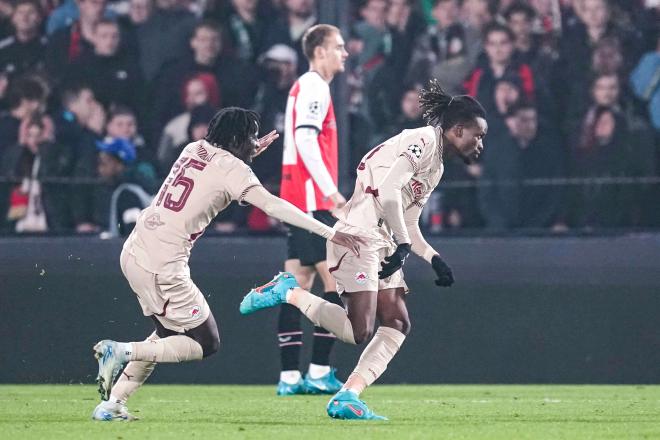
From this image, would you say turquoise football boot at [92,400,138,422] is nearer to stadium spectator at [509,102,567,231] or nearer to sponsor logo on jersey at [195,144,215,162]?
sponsor logo on jersey at [195,144,215,162]

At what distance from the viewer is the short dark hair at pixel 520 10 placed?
35.2ft

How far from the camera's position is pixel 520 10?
1075 cm

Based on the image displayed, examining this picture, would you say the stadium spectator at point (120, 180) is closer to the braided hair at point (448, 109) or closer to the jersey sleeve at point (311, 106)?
the jersey sleeve at point (311, 106)

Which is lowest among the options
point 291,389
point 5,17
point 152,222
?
point 291,389

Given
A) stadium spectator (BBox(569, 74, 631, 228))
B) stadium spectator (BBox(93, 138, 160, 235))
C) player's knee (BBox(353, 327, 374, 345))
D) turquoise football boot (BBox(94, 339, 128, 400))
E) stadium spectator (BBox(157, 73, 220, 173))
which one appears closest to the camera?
turquoise football boot (BBox(94, 339, 128, 400))

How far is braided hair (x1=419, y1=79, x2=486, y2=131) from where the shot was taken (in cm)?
709

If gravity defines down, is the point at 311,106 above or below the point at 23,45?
below

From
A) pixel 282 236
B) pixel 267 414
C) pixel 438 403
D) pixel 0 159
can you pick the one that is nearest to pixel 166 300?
pixel 267 414

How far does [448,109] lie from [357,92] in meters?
3.36

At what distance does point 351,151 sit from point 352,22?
119 centimetres

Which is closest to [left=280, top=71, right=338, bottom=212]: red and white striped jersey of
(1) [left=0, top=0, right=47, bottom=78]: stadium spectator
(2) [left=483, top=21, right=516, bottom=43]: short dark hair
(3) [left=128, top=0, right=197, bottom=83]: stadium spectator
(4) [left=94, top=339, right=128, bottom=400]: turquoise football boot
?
(2) [left=483, top=21, right=516, bottom=43]: short dark hair

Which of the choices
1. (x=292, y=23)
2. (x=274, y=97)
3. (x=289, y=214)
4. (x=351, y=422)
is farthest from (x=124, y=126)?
(x=351, y=422)

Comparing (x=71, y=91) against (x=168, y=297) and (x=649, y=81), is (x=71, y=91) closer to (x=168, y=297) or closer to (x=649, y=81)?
(x=649, y=81)

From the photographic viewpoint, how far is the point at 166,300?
6691mm
